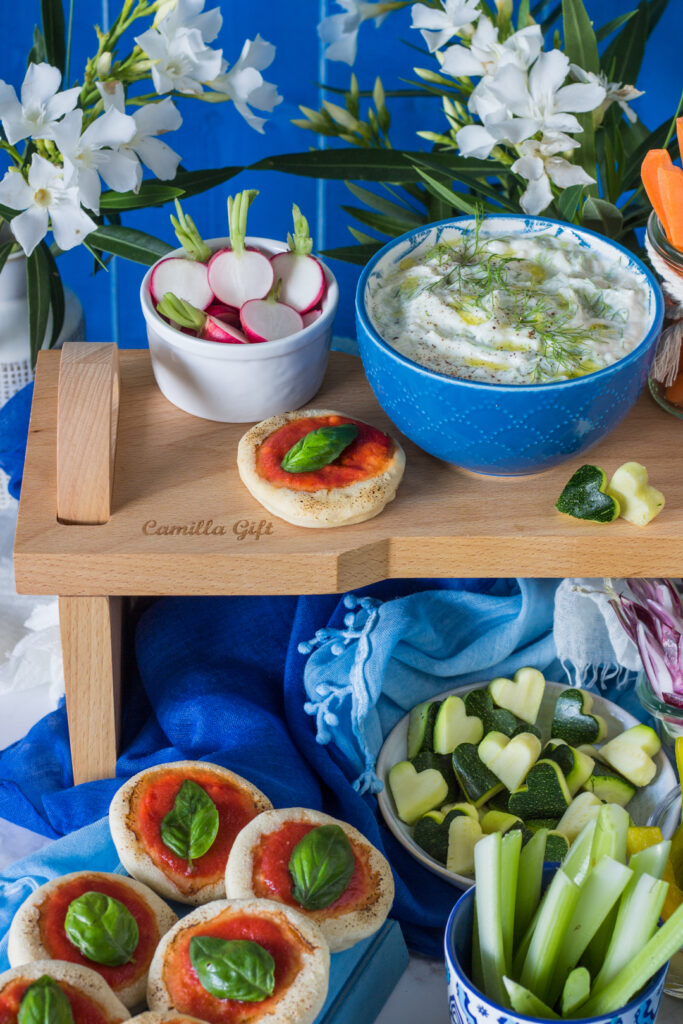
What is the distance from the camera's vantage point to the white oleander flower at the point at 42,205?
0.89 metres

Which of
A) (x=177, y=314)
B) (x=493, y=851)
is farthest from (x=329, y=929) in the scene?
(x=177, y=314)

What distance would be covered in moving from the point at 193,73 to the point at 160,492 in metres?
0.36

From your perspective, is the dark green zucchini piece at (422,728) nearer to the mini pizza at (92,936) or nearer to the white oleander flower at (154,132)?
the mini pizza at (92,936)

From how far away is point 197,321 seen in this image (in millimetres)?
896

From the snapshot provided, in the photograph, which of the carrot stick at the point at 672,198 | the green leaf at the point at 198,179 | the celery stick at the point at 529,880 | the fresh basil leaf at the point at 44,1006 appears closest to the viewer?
the fresh basil leaf at the point at 44,1006

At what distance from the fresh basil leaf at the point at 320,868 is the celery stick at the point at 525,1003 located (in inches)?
5.2

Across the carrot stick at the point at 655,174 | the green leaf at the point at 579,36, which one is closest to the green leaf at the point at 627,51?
the green leaf at the point at 579,36

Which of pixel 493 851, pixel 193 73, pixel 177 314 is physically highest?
pixel 193 73

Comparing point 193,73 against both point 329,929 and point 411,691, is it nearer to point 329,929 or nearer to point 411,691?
point 411,691

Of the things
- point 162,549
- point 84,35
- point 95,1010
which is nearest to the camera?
point 95,1010

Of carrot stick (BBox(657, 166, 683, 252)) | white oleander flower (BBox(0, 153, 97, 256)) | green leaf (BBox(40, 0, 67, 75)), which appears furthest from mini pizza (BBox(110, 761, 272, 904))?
green leaf (BBox(40, 0, 67, 75))

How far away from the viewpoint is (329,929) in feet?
2.43

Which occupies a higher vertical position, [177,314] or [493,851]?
[177,314]

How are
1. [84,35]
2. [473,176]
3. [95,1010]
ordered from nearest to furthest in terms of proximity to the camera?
[95,1010]
[473,176]
[84,35]
